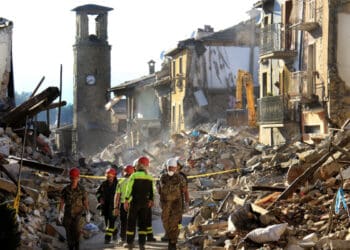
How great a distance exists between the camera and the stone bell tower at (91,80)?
74.4 metres

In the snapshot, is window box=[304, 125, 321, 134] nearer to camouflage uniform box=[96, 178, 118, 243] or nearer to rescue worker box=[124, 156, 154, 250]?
camouflage uniform box=[96, 178, 118, 243]

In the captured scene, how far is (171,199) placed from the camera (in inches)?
523

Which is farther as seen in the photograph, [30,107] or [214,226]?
[30,107]

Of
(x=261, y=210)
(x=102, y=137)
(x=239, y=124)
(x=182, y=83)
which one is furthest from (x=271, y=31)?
(x=102, y=137)

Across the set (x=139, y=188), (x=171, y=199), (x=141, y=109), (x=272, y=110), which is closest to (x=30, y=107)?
(x=139, y=188)

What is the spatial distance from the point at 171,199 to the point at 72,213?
1925 millimetres

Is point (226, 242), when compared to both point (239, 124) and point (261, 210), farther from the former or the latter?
point (239, 124)

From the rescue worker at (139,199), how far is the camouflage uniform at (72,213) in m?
0.95

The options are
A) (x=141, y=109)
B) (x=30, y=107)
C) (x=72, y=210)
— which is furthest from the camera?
(x=141, y=109)

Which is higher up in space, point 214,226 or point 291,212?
point 291,212

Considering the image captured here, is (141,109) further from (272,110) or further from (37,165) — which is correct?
(37,165)

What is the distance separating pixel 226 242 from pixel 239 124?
33.3m

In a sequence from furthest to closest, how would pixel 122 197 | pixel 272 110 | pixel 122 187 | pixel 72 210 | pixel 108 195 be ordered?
pixel 272 110, pixel 108 195, pixel 122 197, pixel 122 187, pixel 72 210

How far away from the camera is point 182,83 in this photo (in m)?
53.8
